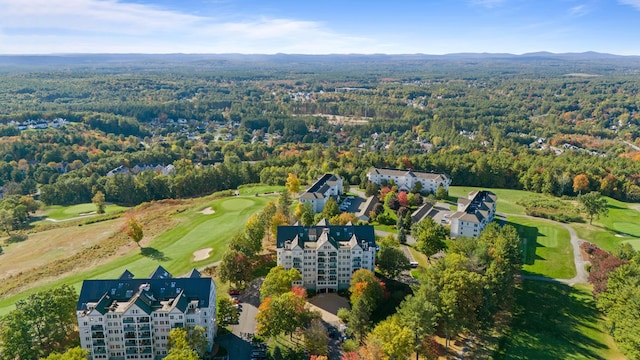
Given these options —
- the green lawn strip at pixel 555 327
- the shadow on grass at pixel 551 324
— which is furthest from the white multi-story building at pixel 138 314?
the shadow on grass at pixel 551 324

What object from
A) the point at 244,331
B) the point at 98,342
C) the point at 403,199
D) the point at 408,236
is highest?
the point at 403,199

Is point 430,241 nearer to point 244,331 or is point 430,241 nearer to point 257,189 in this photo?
point 244,331

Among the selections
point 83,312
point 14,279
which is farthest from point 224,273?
point 14,279

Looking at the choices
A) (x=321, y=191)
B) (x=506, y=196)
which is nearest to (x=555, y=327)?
(x=321, y=191)

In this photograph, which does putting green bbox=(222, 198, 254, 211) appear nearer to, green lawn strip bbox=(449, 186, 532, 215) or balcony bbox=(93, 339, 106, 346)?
balcony bbox=(93, 339, 106, 346)

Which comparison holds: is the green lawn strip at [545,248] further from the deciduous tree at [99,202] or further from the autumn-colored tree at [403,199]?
the deciduous tree at [99,202]

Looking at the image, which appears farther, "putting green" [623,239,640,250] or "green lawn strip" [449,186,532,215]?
"green lawn strip" [449,186,532,215]

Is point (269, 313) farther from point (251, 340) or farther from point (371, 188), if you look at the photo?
point (371, 188)

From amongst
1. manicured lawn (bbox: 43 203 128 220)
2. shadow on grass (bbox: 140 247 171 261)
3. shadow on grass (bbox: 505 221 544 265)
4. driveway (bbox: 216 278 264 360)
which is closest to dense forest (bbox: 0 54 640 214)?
manicured lawn (bbox: 43 203 128 220)
